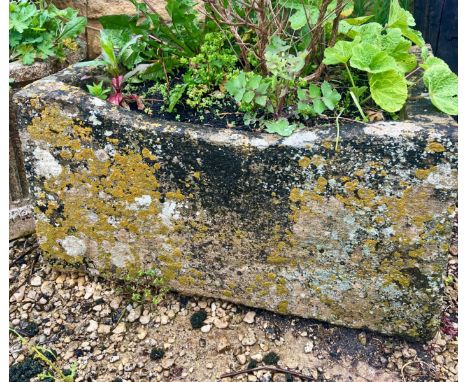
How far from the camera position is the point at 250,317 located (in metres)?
2.02

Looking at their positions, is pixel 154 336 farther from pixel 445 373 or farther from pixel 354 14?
pixel 354 14

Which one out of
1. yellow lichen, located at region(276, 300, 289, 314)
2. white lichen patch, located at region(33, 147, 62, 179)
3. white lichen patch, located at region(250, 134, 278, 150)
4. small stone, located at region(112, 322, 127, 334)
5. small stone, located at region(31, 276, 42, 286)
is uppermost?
white lichen patch, located at region(250, 134, 278, 150)

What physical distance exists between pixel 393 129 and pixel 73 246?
1.29 meters

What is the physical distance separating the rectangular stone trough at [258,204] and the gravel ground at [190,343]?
8 centimetres

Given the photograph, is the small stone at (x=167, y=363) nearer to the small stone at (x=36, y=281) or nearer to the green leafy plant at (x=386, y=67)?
the small stone at (x=36, y=281)

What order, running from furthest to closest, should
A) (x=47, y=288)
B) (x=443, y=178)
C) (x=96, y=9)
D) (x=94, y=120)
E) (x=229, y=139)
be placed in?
(x=96, y=9) < (x=47, y=288) < (x=94, y=120) < (x=229, y=139) < (x=443, y=178)

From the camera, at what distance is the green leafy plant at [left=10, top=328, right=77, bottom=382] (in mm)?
1843

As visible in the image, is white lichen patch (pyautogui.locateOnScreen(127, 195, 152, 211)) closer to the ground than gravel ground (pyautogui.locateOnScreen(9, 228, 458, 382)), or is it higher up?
higher up

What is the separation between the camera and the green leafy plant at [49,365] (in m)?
1.84

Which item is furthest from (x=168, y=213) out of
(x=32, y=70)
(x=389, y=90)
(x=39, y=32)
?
(x=39, y=32)

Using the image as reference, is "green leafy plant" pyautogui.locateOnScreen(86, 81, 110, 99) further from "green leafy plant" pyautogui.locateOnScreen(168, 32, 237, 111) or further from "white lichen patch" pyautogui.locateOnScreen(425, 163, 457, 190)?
"white lichen patch" pyautogui.locateOnScreen(425, 163, 457, 190)

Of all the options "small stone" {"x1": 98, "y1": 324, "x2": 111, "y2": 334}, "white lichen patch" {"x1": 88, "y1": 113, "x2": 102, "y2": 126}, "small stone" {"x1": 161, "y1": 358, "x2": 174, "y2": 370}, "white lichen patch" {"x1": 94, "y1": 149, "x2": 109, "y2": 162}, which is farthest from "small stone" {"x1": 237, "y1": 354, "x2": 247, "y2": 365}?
"white lichen patch" {"x1": 88, "y1": 113, "x2": 102, "y2": 126}

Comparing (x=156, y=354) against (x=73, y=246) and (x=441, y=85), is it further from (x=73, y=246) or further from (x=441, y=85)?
(x=441, y=85)

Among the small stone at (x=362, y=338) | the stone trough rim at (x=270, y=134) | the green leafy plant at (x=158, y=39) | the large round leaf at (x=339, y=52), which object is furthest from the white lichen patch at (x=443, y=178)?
the green leafy plant at (x=158, y=39)
